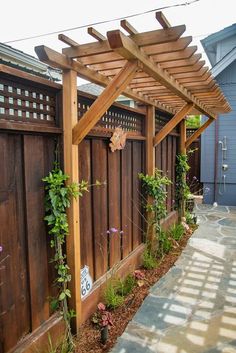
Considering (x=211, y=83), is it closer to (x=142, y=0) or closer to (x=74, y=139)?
(x=74, y=139)

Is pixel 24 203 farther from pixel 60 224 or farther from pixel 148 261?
pixel 148 261

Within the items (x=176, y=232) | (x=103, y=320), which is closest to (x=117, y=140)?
(x=103, y=320)

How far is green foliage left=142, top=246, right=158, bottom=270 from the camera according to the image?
13.0 feet

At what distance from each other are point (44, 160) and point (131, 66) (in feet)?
3.14

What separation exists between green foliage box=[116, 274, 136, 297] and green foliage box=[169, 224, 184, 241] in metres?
1.81

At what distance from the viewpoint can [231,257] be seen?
4363 millimetres

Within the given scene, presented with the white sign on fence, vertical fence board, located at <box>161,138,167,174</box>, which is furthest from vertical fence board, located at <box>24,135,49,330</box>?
vertical fence board, located at <box>161,138,167,174</box>

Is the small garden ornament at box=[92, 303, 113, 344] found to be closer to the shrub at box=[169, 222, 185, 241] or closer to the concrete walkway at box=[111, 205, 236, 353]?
the concrete walkway at box=[111, 205, 236, 353]

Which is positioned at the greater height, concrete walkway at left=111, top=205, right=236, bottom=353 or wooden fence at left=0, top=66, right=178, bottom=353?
wooden fence at left=0, top=66, right=178, bottom=353

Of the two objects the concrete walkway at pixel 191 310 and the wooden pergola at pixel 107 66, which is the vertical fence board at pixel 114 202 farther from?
the wooden pergola at pixel 107 66

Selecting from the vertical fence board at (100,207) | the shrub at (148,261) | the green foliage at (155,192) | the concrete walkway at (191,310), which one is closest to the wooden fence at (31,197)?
the vertical fence board at (100,207)

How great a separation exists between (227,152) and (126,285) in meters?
5.76

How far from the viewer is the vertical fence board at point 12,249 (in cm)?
182

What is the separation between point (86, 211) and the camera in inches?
110
